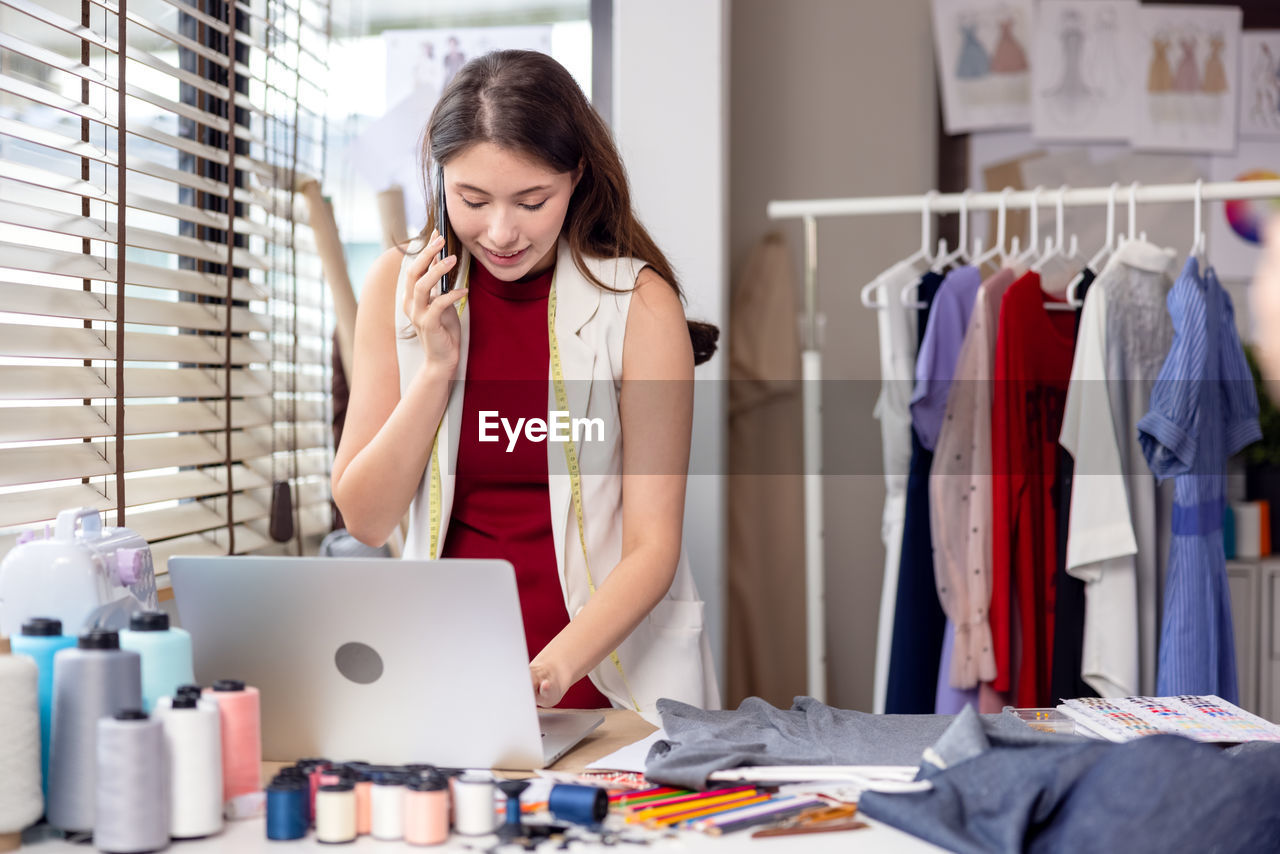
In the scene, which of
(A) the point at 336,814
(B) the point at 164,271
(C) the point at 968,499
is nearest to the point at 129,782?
(A) the point at 336,814

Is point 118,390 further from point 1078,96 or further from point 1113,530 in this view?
point 1078,96

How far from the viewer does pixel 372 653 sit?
1.00 meters

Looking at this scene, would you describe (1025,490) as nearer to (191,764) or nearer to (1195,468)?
(1195,468)

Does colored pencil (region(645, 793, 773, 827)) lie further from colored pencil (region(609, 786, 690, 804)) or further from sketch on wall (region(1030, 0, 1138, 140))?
sketch on wall (region(1030, 0, 1138, 140))

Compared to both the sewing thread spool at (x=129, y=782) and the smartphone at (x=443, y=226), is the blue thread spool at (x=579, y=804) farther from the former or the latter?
the smartphone at (x=443, y=226)

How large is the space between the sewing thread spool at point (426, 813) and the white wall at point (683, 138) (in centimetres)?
140

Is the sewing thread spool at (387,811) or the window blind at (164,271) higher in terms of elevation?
the window blind at (164,271)

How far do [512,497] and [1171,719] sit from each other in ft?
2.61

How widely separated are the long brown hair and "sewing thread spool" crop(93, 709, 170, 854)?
768mm

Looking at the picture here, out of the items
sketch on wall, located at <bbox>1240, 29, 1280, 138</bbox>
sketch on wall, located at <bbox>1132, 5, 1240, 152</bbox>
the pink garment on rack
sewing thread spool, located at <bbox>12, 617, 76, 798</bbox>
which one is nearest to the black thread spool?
sewing thread spool, located at <bbox>12, 617, 76, 798</bbox>

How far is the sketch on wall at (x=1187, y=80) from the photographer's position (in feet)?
9.30

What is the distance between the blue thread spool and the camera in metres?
0.88

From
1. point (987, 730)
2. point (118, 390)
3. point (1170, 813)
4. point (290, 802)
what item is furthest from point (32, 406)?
point (1170, 813)

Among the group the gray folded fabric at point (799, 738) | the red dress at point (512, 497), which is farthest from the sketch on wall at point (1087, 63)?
the gray folded fabric at point (799, 738)
